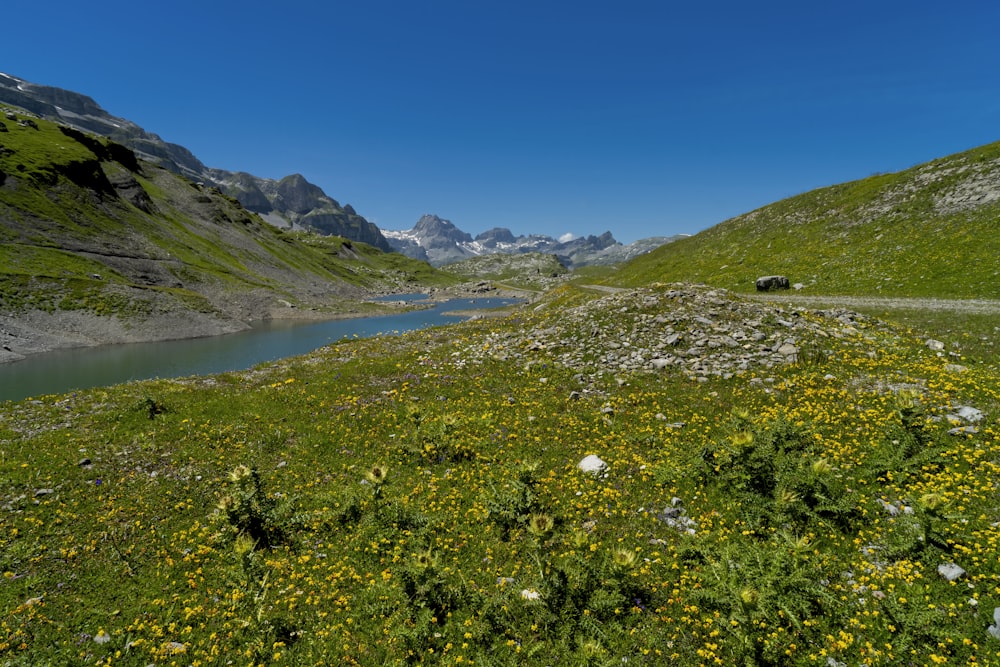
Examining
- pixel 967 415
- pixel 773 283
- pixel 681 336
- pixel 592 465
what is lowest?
pixel 592 465

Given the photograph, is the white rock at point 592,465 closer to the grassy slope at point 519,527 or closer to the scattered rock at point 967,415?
the grassy slope at point 519,527

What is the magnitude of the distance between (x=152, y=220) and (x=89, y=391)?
457 ft

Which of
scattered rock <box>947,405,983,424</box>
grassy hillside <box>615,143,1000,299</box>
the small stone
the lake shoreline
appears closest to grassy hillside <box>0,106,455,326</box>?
the lake shoreline

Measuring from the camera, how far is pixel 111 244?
317ft

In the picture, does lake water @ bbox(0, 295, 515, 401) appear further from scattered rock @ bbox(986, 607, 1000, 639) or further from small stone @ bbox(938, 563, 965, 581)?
scattered rock @ bbox(986, 607, 1000, 639)

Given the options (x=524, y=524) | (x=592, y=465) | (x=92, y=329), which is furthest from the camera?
(x=92, y=329)

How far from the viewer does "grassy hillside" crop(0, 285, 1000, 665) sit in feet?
27.2

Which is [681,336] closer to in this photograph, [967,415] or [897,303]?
[967,415]

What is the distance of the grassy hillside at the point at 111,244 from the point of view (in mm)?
72750

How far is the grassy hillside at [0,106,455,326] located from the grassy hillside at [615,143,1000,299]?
341ft

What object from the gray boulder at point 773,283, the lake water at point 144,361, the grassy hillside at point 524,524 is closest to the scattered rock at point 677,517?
the grassy hillside at point 524,524

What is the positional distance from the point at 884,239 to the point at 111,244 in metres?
145

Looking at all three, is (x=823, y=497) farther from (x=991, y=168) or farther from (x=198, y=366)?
(x=991, y=168)

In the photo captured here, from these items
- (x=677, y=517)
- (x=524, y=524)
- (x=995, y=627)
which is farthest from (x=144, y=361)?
(x=995, y=627)
